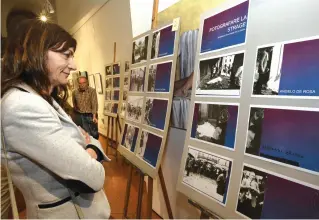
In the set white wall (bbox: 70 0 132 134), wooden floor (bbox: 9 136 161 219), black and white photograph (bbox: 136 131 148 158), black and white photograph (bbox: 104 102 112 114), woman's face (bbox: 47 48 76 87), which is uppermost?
white wall (bbox: 70 0 132 134)

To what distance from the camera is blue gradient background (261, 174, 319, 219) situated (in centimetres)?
84

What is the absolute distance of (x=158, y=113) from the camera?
175 cm

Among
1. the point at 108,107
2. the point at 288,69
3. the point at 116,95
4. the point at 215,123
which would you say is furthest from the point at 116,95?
the point at 288,69

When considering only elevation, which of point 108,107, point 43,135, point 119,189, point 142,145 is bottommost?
point 119,189

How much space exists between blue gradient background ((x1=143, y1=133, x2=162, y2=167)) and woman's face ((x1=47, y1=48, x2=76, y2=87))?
2.99 feet

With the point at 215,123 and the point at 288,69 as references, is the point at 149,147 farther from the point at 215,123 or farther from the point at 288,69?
the point at 288,69

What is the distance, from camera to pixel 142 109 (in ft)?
6.46

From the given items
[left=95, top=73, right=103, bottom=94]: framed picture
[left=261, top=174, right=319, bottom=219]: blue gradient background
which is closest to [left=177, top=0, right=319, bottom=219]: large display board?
[left=261, top=174, right=319, bottom=219]: blue gradient background

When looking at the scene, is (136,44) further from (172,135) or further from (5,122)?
(5,122)

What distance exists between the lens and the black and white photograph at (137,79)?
205cm

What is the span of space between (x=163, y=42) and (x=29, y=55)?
111 cm

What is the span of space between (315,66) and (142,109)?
1.33 meters

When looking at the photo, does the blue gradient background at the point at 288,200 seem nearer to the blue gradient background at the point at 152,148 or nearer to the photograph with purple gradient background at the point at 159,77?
the blue gradient background at the point at 152,148

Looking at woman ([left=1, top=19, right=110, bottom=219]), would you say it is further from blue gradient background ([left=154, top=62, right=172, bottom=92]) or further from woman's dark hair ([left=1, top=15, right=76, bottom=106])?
blue gradient background ([left=154, top=62, right=172, bottom=92])
